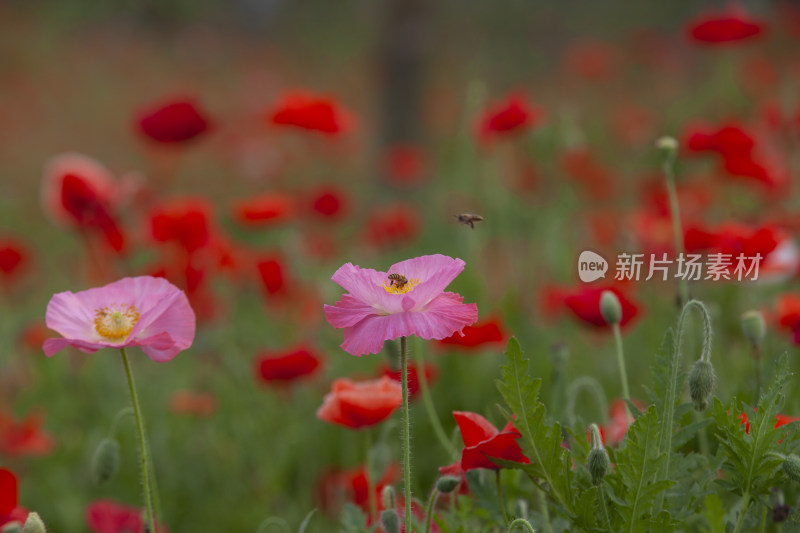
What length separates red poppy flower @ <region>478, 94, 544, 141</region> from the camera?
2939 millimetres

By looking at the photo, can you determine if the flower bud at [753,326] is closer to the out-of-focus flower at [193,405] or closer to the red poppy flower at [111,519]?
the red poppy flower at [111,519]

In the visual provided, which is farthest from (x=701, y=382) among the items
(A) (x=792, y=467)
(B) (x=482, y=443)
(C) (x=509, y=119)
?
(C) (x=509, y=119)

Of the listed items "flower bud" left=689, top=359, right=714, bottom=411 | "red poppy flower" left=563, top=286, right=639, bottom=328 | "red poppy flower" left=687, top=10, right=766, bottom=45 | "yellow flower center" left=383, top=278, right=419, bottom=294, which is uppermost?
"red poppy flower" left=687, top=10, right=766, bottom=45

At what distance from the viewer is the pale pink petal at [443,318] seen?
3.97 ft

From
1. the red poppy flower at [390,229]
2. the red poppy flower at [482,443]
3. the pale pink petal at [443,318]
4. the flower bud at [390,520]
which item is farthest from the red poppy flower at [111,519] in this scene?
the red poppy flower at [390,229]

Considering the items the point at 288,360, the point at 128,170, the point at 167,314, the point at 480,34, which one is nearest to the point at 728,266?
the point at 288,360

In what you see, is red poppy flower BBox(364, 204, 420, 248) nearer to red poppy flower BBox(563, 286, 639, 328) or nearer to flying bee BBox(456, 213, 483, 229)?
red poppy flower BBox(563, 286, 639, 328)

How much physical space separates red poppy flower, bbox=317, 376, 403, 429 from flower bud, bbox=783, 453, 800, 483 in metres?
0.63

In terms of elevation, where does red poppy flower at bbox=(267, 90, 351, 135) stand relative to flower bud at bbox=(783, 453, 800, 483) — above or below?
above

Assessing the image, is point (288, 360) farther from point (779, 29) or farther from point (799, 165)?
point (779, 29)

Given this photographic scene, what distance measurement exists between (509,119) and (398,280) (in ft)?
5.80

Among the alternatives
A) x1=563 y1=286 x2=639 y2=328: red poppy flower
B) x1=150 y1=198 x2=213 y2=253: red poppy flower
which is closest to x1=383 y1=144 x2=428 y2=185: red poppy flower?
x1=150 y1=198 x2=213 y2=253: red poppy flower

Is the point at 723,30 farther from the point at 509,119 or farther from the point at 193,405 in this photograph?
the point at 193,405

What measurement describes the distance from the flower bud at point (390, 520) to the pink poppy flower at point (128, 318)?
0.38m
